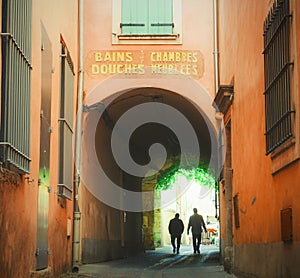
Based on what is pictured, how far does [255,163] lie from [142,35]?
5553mm

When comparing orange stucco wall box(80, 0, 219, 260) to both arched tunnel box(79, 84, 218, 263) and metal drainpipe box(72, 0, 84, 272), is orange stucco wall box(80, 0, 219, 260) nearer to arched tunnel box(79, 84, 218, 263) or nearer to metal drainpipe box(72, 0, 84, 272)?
arched tunnel box(79, 84, 218, 263)

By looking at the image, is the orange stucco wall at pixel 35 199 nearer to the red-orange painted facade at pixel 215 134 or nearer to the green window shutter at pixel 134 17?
the red-orange painted facade at pixel 215 134

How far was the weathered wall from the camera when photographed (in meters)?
7.18

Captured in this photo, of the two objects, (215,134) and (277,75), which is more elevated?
(215,134)

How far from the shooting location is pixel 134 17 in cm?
1451

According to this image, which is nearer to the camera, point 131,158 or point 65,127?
point 65,127

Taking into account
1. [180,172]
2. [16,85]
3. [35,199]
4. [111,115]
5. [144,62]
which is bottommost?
[35,199]

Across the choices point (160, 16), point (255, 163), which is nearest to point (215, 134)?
point (160, 16)

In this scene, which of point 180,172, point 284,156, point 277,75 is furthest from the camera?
point 180,172

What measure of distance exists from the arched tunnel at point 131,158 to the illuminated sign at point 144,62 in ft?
1.65

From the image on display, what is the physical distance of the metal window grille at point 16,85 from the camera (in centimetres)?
668

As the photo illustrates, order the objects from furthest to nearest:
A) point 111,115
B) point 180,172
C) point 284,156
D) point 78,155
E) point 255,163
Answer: point 180,172 → point 111,115 → point 78,155 → point 255,163 → point 284,156

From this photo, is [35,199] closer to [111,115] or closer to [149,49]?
[149,49]

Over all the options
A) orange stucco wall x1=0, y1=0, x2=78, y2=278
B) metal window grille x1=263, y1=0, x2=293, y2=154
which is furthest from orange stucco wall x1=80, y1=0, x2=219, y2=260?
metal window grille x1=263, y1=0, x2=293, y2=154
